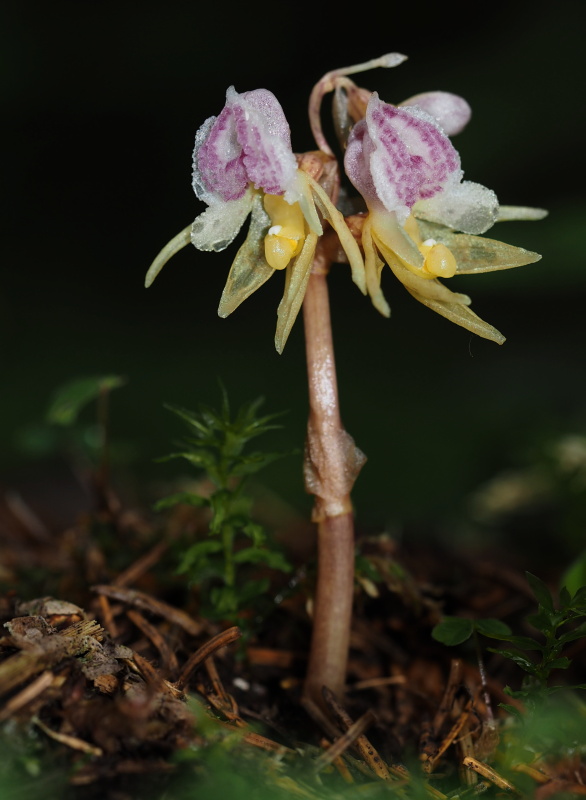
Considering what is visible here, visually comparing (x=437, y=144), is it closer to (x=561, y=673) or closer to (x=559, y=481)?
(x=561, y=673)

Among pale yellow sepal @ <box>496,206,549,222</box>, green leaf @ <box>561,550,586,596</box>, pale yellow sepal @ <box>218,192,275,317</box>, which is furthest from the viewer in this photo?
green leaf @ <box>561,550,586,596</box>

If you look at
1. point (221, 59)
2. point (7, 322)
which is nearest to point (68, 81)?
point (221, 59)

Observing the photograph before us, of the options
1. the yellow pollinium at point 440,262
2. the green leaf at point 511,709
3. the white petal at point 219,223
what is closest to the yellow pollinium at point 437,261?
the yellow pollinium at point 440,262

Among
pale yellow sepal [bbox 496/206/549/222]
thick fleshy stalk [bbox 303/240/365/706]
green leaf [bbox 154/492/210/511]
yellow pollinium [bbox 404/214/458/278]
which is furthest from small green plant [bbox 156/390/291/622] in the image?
pale yellow sepal [bbox 496/206/549/222]

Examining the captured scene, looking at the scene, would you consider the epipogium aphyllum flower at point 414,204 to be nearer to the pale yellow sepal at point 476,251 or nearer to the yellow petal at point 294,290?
the pale yellow sepal at point 476,251

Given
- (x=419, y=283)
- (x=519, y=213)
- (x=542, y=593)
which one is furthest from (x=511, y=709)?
(x=519, y=213)

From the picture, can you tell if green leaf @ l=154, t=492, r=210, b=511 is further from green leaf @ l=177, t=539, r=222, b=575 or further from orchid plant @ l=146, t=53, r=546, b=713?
A: orchid plant @ l=146, t=53, r=546, b=713

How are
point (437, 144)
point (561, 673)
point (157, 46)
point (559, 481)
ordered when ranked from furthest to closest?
point (157, 46) < point (559, 481) < point (561, 673) < point (437, 144)
